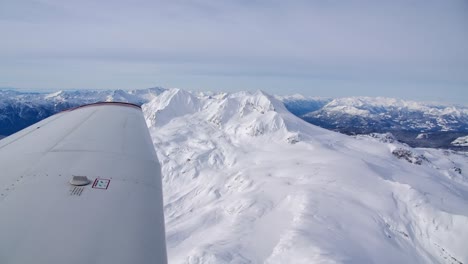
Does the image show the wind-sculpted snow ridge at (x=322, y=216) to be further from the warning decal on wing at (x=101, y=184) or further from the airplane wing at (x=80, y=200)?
the warning decal on wing at (x=101, y=184)

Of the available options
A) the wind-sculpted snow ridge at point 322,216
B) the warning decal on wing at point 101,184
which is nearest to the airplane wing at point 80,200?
the warning decal on wing at point 101,184

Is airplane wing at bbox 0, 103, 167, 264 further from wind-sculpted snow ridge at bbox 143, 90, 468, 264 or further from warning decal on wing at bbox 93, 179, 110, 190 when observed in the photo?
wind-sculpted snow ridge at bbox 143, 90, 468, 264

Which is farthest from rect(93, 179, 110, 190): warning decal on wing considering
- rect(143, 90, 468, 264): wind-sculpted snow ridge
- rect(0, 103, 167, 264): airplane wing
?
rect(143, 90, 468, 264): wind-sculpted snow ridge

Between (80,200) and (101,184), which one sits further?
(101,184)

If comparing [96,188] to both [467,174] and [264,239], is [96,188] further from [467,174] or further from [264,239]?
[467,174]

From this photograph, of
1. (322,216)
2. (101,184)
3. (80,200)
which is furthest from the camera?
(322,216)

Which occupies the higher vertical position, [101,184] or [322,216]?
[101,184]

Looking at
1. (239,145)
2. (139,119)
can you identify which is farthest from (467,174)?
(139,119)

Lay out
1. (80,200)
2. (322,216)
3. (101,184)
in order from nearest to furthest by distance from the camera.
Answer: (80,200) < (101,184) < (322,216)

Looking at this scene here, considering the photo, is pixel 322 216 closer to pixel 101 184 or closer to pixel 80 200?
pixel 101 184

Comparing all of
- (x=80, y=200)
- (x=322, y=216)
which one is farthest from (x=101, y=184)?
(x=322, y=216)
